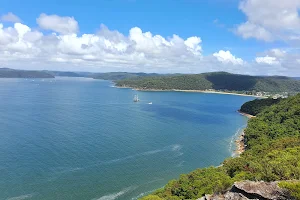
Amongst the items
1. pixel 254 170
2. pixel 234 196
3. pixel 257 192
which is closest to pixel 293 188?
pixel 257 192

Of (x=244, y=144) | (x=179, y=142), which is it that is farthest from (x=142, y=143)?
(x=244, y=144)

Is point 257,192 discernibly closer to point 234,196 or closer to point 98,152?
point 234,196

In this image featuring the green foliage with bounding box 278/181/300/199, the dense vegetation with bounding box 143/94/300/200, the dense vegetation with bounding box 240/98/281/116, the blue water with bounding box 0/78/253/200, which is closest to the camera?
the green foliage with bounding box 278/181/300/199

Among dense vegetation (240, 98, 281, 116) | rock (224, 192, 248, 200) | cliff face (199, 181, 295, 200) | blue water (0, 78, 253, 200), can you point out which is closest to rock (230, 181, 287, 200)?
cliff face (199, 181, 295, 200)

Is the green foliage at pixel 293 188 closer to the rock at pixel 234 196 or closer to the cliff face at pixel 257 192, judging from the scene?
the cliff face at pixel 257 192

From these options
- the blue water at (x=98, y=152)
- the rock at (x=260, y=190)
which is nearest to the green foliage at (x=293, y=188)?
the rock at (x=260, y=190)

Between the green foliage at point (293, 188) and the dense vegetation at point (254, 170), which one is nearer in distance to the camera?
the green foliage at point (293, 188)

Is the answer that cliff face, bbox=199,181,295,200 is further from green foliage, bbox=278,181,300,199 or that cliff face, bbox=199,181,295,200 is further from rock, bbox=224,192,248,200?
green foliage, bbox=278,181,300,199
